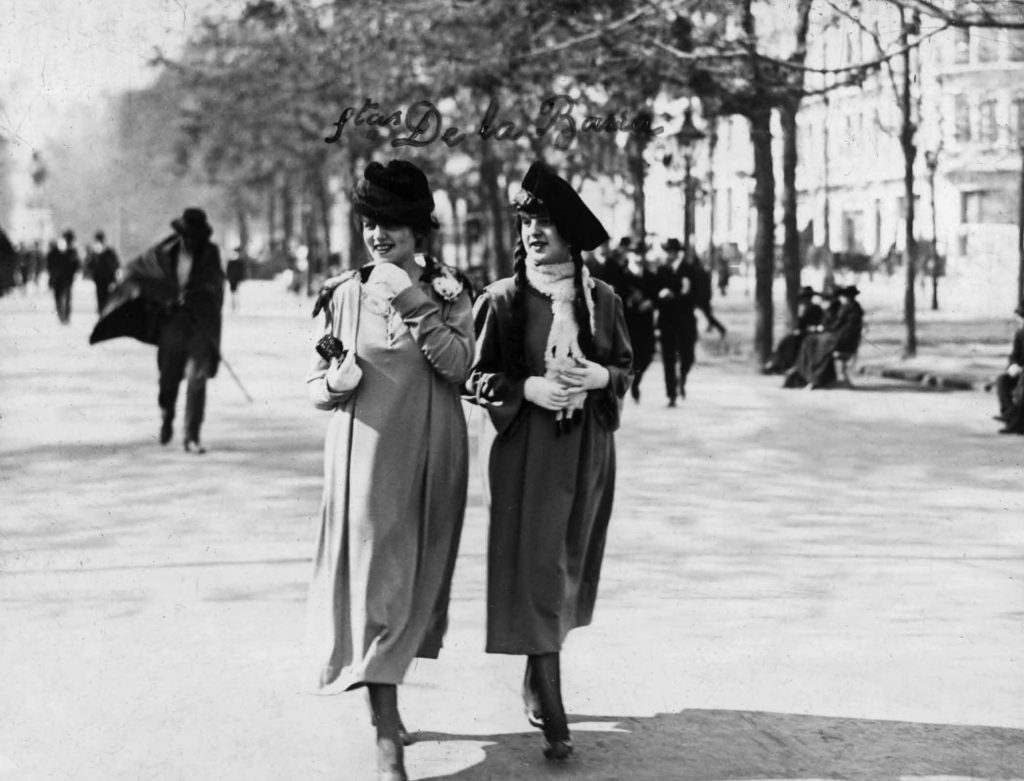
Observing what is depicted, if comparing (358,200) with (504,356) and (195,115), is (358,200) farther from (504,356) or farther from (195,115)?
(195,115)

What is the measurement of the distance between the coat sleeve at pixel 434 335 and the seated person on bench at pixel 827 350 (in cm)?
1724

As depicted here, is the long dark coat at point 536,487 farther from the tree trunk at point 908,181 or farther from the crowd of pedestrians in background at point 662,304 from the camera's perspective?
the tree trunk at point 908,181

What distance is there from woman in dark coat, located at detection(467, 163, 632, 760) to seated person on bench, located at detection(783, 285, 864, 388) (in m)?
16.8

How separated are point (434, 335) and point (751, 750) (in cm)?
155

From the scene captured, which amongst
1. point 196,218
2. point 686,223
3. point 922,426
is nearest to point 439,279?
point 196,218

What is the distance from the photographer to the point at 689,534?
35.0 feet

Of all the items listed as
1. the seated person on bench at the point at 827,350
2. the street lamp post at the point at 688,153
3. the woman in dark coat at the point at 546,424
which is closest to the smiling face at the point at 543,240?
the woman in dark coat at the point at 546,424

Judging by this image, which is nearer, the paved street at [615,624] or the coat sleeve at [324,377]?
the coat sleeve at [324,377]

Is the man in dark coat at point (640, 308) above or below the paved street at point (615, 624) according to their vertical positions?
above

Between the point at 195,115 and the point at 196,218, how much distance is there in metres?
27.0

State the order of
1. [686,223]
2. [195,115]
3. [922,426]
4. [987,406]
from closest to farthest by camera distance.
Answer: [922,426] < [987,406] < [686,223] < [195,115]

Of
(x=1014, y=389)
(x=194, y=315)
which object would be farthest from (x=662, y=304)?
(x=194, y=315)

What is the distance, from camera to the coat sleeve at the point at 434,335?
225 inches

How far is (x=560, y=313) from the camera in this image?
6.09 meters
